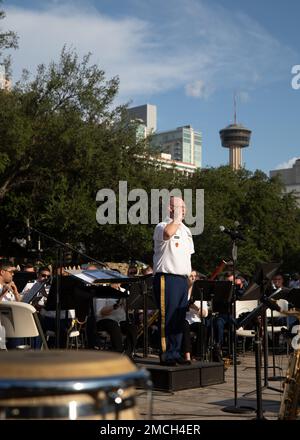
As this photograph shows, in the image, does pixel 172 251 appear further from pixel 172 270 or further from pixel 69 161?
pixel 69 161

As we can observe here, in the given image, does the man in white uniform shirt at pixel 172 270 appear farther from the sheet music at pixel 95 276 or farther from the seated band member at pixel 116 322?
the seated band member at pixel 116 322

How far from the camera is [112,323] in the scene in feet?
38.7

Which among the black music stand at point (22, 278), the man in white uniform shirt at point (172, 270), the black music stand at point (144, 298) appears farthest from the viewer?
the black music stand at point (22, 278)

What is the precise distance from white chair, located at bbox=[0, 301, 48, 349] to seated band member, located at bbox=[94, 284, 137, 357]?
5.46 m

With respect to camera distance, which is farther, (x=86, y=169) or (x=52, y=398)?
(x=86, y=169)

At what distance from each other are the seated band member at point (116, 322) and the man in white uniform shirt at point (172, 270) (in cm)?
291

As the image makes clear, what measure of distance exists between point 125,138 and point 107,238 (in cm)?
546

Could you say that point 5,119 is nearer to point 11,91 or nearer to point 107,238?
point 11,91

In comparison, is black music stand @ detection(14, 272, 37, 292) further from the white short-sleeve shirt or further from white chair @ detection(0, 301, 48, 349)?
white chair @ detection(0, 301, 48, 349)

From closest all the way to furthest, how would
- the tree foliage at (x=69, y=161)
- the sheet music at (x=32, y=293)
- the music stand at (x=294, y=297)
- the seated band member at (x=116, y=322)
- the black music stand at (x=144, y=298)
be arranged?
the music stand at (x=294, y=297) < the sheet music at (x=32, y=293) < the black music stand at (x=144, y=298) < the seated band member at (x=116, y=322) < the tree foliage at (x=69, y=161)

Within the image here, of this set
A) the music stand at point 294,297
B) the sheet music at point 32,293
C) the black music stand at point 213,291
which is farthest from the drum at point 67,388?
the black music stand at point 213,291

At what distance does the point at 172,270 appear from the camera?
8531 millimetres

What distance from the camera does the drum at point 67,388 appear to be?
2.95 m
